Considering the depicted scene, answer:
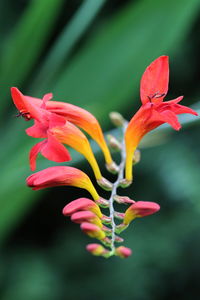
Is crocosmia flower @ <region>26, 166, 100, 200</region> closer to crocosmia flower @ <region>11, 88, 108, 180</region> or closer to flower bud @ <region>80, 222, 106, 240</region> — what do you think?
crocosmia flower @ <region>11, 88, 108, 180</region>

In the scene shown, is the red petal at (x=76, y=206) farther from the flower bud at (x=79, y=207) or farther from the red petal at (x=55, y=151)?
the red petal at (x=55, y=151)

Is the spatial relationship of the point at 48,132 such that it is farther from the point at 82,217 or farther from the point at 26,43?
the point at 26,43

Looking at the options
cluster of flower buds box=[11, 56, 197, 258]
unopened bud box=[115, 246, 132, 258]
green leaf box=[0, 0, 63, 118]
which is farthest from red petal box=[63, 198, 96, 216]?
green leaf box=[0, 0, 63, 118]

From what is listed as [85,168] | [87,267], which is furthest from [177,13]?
[87,267]

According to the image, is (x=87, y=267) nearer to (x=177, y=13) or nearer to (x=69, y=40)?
(x=69, y=40)

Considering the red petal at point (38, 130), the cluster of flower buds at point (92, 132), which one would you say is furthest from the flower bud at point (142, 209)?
the red petal at point (38, 130)

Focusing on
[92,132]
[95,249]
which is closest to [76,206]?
[95,249]
